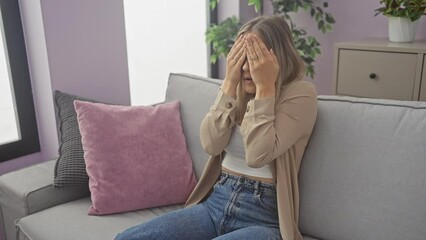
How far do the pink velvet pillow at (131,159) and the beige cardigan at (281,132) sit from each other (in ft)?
0.94

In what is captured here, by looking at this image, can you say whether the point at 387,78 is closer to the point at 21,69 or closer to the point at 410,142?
the point at 410,142

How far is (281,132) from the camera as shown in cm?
116

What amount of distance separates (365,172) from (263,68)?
425mm

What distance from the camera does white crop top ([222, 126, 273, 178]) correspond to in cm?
122

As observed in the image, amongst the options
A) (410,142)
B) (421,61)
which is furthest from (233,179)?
(421,61)

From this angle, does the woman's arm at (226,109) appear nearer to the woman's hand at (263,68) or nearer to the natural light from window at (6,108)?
the woman's hand at (263,68)

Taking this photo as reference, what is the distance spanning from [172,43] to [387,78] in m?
1.29

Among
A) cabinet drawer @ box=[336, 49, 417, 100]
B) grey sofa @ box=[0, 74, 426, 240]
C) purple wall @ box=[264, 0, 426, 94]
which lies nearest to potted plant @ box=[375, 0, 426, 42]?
cabinet drawer @ box=[336, 49, 417, 100]

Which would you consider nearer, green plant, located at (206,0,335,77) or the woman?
the woman

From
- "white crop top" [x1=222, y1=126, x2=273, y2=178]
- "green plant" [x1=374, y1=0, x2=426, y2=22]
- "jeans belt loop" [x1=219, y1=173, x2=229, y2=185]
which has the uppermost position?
"green plant" [x1=374, y1=0, x2=426, y2=22]

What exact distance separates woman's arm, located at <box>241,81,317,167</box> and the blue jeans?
10cm

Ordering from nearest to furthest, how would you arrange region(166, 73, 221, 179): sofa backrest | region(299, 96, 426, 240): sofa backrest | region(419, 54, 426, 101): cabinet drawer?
region(299, 96, 426, 240): sofa backrest < region(166, 73, 221, 179): sofa backrest < region(419, 54, 426, 101): cabinet drawer

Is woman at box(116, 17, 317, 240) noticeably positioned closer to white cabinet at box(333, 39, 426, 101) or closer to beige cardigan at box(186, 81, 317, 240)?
beige cardigan at box(186, 81, 317, 240)

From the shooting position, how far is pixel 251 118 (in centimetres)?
117
